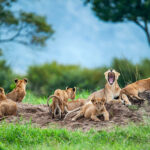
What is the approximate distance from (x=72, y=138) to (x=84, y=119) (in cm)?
143

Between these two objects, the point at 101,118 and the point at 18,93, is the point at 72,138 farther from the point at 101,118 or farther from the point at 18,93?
the point at 18,93

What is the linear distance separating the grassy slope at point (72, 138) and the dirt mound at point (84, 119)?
0.44 meters

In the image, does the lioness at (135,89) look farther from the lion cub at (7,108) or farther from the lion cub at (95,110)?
the lion cub at (7,108)

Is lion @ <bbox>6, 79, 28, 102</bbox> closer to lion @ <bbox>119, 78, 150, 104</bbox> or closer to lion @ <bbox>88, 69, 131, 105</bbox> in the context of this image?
lion @ <bbox>88, 69, 131, 105</bbox>

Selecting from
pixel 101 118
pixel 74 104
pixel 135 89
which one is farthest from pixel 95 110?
pixel 135 89

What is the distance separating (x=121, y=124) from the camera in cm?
753

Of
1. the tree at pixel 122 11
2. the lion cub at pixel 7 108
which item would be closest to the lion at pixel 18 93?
the lion cub at pixel 7 108

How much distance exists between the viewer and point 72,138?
6.81 meters

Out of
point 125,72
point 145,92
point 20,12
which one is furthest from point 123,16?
point 145,92

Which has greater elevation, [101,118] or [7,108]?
[7,108]

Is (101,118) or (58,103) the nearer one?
(101,118)

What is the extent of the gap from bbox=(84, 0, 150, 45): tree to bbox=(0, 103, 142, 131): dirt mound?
66.7 feet

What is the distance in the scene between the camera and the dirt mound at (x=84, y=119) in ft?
25.0

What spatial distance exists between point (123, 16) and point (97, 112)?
2232 centimetres
